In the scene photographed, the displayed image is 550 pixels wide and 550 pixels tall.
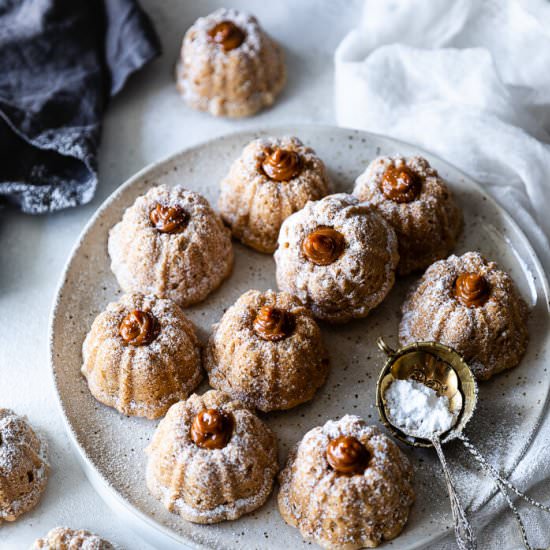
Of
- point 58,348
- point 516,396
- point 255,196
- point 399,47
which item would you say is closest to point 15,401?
point 58,348

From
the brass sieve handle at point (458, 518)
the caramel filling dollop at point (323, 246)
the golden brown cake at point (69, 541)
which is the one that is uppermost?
the caramel filling dollop at point (323, 246)

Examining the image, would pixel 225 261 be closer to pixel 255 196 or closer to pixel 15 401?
pixel 255 196

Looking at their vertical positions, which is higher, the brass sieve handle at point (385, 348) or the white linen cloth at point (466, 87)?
the white linen cloth at point (466, 87)

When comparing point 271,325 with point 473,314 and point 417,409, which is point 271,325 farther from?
point 473,314

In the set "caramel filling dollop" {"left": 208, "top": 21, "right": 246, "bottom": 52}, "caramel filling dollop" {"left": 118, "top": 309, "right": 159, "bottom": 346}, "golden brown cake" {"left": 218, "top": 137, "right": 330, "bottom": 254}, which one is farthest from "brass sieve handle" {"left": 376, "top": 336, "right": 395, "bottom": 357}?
"caramel filling dollop" {"left": 208, "top": 21, "right": 246, "bottom": 52}

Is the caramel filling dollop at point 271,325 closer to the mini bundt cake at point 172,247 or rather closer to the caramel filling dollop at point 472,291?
the mini bundt cake at point 172,247

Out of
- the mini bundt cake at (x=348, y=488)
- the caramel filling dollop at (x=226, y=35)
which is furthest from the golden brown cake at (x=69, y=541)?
the caramel filling dollop at (x=226, y=35)
